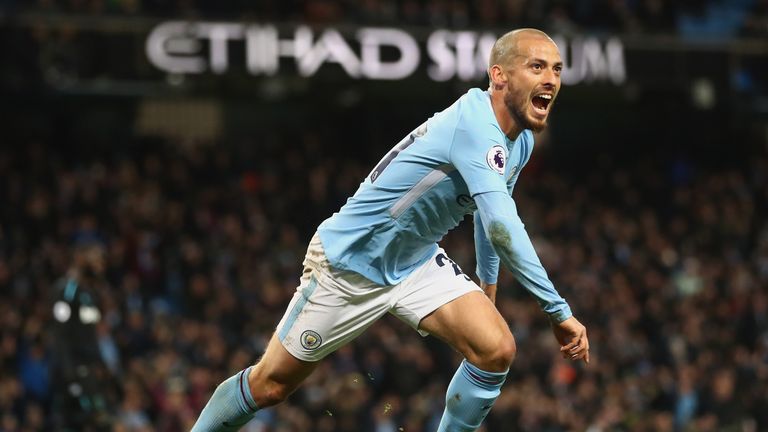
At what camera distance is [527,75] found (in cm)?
581

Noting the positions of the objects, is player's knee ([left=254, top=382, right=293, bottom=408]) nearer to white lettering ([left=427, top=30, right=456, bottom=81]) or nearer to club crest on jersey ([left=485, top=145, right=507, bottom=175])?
club crest on jersey ([left=485, top=145, right=507, bottom=175])

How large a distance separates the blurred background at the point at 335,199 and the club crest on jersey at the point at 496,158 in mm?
5251

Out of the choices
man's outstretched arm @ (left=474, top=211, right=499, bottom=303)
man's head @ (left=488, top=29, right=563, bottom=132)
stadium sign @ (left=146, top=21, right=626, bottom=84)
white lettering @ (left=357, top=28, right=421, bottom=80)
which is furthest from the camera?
white lettering @ (left=357, top=28, right=421, bottom=80)

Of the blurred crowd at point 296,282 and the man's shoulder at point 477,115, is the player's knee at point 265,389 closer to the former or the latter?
the man's shoulder at point 477,115

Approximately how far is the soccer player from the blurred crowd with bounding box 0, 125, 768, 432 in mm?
4638

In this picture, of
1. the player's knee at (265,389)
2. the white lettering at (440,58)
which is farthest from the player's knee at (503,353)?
the white lettering at (440,58)

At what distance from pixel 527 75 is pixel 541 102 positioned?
0.51ft

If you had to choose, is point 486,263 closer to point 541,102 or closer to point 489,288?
point 489,288

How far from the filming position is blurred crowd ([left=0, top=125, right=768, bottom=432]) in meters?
13.3

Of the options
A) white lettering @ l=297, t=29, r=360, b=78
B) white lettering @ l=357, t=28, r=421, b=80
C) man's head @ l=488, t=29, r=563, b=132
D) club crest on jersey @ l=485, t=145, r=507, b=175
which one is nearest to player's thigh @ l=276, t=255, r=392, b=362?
club crest on jersey @ l=485, t=145, r=507, b=175

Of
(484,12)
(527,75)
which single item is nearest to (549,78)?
(527,75)

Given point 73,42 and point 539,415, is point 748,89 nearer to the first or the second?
point 539,415

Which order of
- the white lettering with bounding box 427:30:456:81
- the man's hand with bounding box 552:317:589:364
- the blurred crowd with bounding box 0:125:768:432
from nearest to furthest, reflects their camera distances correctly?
the man's hand with bounding box 552:317:589:364
the blurred crowd with bounding box 0:125:768:432
the white lettering with bounding box 427:30:456:81

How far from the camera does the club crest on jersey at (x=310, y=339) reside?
606 centimetres
